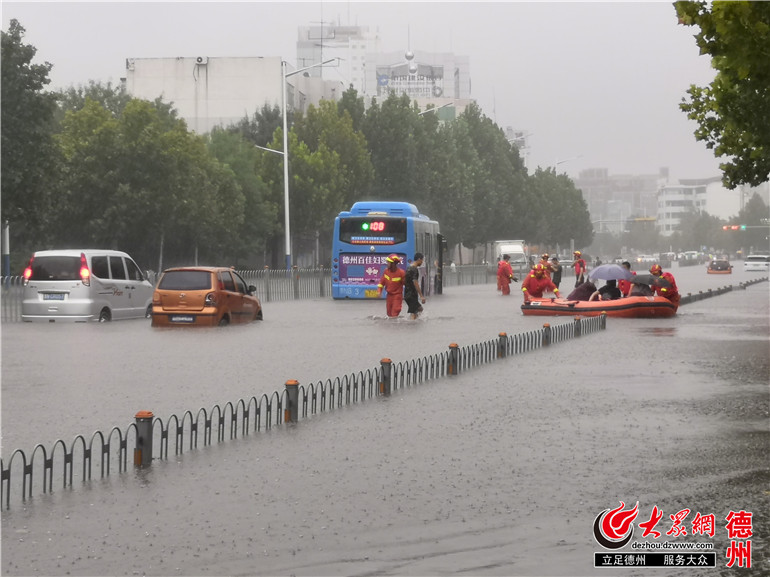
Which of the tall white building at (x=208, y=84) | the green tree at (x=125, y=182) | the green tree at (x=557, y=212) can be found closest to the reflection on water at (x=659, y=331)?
the green tree at (x=125, y=182)

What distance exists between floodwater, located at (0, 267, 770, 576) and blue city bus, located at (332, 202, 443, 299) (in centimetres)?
2300

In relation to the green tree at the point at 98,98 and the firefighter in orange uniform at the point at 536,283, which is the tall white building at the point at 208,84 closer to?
the green tree at the point at 98,98

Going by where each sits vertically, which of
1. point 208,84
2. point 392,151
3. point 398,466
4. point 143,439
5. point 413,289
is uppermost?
point 208,84

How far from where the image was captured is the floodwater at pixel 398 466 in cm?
774

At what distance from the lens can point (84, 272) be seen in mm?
31188

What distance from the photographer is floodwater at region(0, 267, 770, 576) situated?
25.4ft

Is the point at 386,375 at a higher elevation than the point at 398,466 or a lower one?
higher

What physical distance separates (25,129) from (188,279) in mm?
17855

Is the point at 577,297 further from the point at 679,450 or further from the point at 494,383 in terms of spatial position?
the point at 679,450

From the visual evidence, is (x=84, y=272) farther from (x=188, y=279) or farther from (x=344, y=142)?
(x=344, y=142)

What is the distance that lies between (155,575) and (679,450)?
5827 mm

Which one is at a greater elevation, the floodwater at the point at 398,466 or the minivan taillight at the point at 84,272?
the minivan taillight at the point at 84,272

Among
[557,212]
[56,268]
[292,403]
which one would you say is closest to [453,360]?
[292,403]

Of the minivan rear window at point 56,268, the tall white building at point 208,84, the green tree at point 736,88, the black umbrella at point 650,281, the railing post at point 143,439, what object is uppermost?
the tall white building at point 208,84
